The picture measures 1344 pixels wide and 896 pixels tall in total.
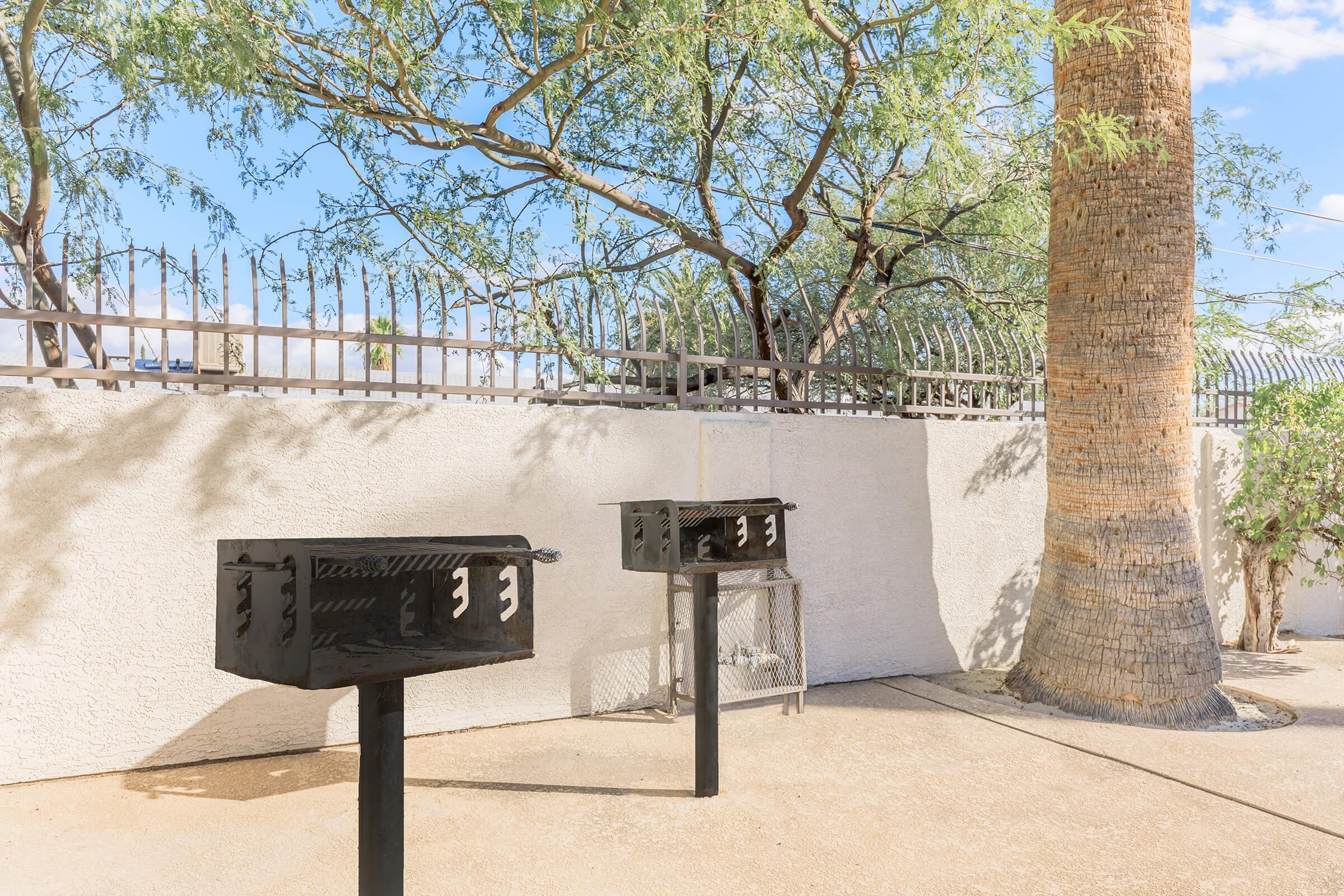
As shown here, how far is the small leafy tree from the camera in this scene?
266 inches

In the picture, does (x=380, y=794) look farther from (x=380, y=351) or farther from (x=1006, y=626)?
(x=1006, y=626)

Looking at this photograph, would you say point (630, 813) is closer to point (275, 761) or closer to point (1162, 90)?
point (275, 761)

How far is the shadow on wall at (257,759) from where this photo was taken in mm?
4008

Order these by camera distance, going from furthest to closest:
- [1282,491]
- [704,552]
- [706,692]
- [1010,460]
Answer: [1282,491]
[1010,460]
[704,552]
[706,692]

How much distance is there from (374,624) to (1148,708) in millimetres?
4775

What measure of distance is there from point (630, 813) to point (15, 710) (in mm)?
2789

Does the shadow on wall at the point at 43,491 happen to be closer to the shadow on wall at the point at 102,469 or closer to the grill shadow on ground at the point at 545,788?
the shadow on wall at the point at 102,469

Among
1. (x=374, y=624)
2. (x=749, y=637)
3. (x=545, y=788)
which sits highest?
(x=374, y=624)

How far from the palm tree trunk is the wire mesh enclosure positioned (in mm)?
1666

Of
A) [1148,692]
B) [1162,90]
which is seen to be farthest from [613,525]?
[1162,90]

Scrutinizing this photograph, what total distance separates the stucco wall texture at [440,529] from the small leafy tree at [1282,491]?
1896 millimetres

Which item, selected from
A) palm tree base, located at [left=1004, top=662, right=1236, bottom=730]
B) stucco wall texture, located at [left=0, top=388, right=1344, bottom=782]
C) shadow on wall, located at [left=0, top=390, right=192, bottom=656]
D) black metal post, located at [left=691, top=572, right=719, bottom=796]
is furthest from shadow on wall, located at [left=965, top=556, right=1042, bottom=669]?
shadow on wall, located at [left=0, top=390, right=192, bottom=656]

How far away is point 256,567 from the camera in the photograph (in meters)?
2.11

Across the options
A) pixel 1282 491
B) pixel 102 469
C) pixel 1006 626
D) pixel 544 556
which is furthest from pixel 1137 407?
pixel 102 469
